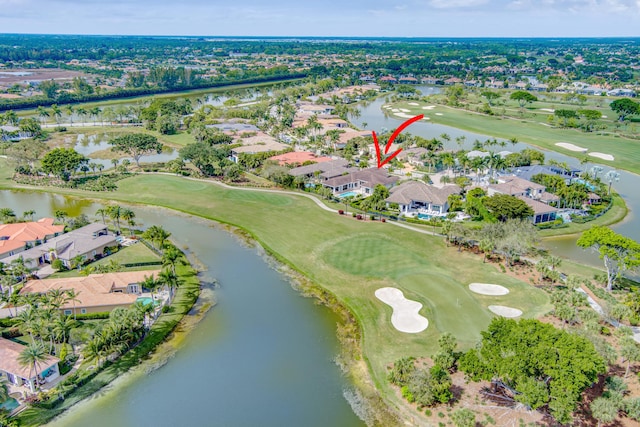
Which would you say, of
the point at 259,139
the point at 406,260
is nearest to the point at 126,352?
the point at 406,260

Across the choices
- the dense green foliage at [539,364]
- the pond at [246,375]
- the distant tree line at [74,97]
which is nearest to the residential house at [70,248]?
the pond at [246,375]

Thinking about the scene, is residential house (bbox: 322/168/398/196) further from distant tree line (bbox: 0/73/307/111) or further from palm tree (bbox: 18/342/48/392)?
distant tree line (bbox: 0/73/307/111)

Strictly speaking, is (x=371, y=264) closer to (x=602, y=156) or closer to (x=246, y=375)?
(x=246, y=375)

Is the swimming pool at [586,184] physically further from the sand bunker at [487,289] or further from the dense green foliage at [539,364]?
the dense green foliage at [539,364]

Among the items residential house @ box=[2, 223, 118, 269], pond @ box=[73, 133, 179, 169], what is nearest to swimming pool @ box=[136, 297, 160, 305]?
residential house @ box=[2, 223, 118, 269]

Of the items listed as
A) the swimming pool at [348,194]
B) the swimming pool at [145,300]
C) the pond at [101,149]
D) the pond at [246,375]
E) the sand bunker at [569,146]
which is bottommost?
the pond at [246,375]

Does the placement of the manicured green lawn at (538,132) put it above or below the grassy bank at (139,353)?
above
